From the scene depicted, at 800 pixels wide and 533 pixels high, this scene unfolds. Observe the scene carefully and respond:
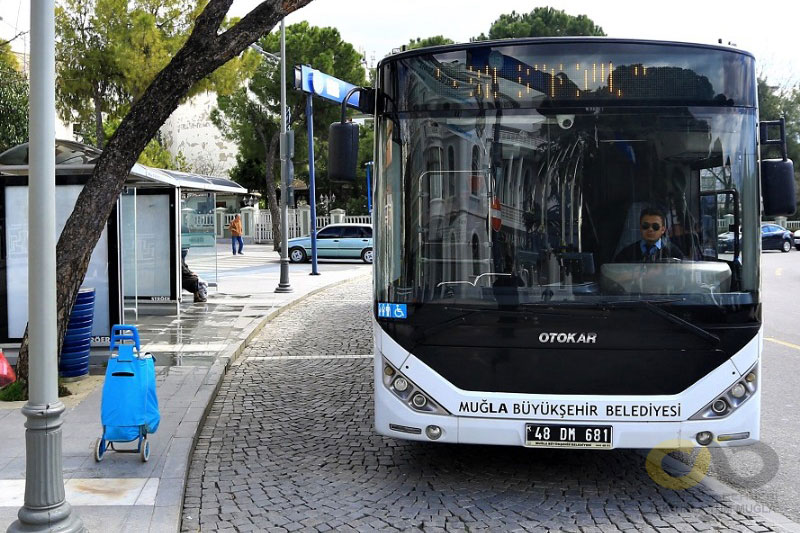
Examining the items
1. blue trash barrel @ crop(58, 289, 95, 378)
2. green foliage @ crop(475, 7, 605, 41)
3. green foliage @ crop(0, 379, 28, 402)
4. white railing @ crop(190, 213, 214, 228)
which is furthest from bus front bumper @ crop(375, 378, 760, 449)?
green foliage @ crop(475, 7, 605, 41)

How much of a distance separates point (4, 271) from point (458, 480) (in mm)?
6187

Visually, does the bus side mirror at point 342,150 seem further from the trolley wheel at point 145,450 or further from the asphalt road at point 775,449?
the asphalt road at point 775,449

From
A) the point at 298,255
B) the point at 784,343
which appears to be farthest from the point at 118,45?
the point at 784,343

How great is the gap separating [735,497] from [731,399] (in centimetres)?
68

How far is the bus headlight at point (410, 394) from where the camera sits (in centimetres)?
479

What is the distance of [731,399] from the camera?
466cm

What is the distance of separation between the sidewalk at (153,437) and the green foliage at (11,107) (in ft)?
32.0

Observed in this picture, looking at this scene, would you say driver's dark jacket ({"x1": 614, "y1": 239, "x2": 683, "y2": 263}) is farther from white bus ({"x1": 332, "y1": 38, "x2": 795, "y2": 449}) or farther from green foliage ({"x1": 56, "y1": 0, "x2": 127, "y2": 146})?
green foliage ({"x1": 56, "y1": 0, "x2": 127, "y2": 146})

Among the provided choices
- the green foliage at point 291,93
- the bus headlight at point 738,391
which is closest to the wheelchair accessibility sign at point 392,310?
the bus headlight at point 738,391

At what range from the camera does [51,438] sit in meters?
3.94

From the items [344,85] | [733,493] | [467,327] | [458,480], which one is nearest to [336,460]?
Result: [458,480]

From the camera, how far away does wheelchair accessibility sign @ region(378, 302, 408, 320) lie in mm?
4832

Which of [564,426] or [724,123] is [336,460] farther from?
[724,123]

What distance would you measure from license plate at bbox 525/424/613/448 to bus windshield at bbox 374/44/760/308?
0.74m
